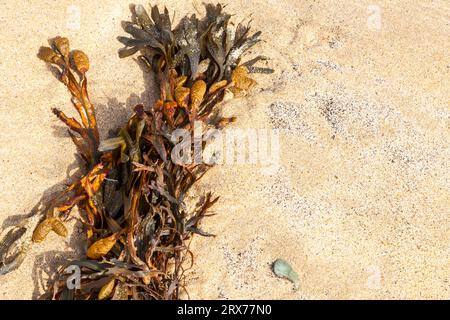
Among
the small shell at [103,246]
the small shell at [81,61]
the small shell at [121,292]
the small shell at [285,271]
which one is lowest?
the small shell at [121,292]

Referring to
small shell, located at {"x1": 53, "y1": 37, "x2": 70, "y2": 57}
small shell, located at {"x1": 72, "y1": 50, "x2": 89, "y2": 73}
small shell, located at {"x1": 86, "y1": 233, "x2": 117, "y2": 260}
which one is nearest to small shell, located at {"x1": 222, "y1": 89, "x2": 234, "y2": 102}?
small shell, located at {"x1": 72, "y1": 50, "x2": 89, "y2": 73}

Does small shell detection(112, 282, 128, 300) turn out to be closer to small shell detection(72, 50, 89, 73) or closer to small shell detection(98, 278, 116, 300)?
small shell detection(98, 278, 116, 300)

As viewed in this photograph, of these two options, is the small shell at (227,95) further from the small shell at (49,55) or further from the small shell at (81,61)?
the small shell at (49,55)

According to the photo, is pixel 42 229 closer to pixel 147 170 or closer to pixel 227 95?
pixel 147 170

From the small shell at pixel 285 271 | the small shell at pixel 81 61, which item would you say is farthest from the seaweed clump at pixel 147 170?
the small shell at pixel 285 271

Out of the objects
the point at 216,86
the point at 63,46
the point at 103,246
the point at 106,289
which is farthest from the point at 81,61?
the point at 106,289
